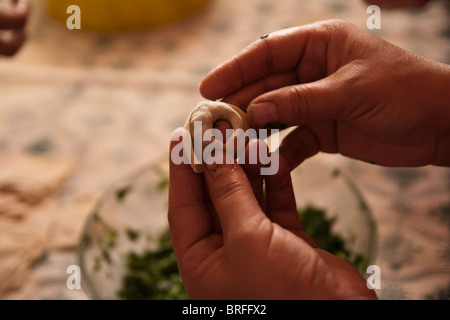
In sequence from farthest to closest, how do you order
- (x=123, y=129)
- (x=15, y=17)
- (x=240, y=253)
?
(x=123, y=129), (x=15, y=17), (x=240, y=253)

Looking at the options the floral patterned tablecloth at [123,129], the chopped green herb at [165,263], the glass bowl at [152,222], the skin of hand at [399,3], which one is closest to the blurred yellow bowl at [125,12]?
the floral patterned tablecloth at [123,129]

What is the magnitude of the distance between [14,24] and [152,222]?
0.67 meters

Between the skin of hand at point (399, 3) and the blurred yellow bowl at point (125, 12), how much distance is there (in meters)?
0.75

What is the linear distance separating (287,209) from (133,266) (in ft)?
1.41

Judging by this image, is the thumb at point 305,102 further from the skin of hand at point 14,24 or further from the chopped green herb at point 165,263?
the skin of hand at point 14,24

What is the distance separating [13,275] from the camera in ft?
3.24

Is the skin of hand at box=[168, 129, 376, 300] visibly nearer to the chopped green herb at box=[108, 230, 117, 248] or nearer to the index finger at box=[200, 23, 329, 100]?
the index finger at box=[200, 23, 329, 100]

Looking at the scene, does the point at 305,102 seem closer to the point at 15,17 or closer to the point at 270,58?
the point at 270,58

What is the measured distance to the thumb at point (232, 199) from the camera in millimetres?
612

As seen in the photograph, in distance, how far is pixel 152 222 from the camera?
106cm

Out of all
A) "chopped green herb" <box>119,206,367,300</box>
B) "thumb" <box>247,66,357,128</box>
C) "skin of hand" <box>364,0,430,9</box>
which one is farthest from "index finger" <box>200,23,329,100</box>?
"skin of hand" <box>364,0,430,9</box>

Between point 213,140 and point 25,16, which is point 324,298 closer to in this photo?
point 213,140

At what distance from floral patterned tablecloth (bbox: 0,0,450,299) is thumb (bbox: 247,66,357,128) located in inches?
17.2

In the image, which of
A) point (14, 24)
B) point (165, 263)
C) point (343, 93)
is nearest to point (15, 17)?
point (14, 24)
